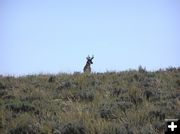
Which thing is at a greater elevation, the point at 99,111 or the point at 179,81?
the point at 179,81

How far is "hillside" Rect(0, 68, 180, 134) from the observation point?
8.55 m

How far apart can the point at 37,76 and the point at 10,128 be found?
646 cm

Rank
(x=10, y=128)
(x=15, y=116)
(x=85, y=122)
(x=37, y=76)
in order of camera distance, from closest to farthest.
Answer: (x=85, y=122) → (x=10, y=128) → (x=15, y=116) → (x=37, y=76)

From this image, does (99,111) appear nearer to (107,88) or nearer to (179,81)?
(107,88)

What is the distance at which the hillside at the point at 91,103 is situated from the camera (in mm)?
8547

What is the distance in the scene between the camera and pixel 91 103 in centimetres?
1077

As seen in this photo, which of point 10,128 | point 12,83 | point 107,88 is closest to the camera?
point 10,128

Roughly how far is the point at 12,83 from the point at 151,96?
17.6 feet

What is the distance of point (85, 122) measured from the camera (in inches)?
341

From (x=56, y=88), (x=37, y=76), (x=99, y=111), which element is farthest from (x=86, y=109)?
(x=37, y=76)

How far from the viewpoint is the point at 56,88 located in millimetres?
13023

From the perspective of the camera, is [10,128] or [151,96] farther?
[151,96]

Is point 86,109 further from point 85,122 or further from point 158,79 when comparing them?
point 158,79

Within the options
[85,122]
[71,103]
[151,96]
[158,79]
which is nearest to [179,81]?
[158,79]
